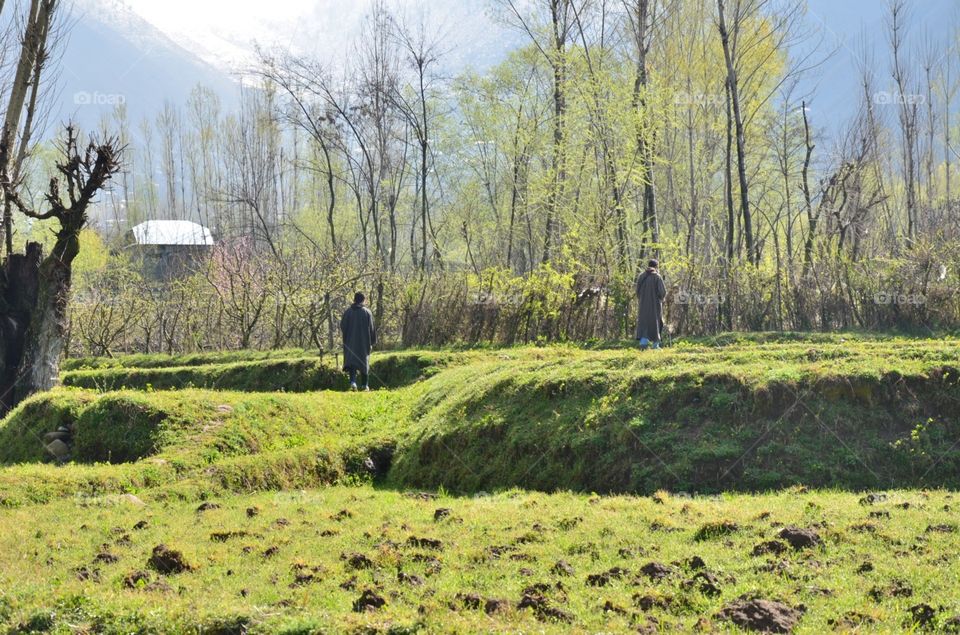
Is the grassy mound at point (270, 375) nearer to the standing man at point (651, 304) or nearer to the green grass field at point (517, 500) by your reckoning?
the green grass field at point (517, 500)

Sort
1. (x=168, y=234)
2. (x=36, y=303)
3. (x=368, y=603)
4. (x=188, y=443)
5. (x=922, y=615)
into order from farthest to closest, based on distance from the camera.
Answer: (x=168, y=234)
(x=36, y=303)
(x=188, y=443)
(x=368, y=603)
(x=922, y=615)

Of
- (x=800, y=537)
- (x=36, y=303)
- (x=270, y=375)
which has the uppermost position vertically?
(x=36, y=303)

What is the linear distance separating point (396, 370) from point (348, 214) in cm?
3734

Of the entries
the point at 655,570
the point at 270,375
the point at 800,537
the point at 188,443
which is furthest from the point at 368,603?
the point at 270,375

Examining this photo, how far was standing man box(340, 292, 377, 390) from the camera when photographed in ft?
62.3

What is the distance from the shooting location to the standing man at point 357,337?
1898 cm

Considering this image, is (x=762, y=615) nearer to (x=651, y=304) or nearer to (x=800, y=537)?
(x=800, y=537)

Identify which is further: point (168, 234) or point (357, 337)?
point (168, 234)

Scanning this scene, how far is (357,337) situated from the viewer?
62.3 feet

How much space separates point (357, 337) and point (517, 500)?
9.47 m

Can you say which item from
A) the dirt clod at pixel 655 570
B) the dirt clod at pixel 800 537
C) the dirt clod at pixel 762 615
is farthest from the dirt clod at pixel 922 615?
the dirt clod at pixel 655 570

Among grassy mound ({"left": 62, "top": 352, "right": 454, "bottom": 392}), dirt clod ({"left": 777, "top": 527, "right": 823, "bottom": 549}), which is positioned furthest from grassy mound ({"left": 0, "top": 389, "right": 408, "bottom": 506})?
dirt clod ({"left": 777, "top": 527, "right": 823, "bottom": 549})

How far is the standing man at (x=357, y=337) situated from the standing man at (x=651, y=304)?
5770 millimetres

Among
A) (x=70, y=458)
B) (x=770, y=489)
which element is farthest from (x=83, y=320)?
(x=770, y=489)
